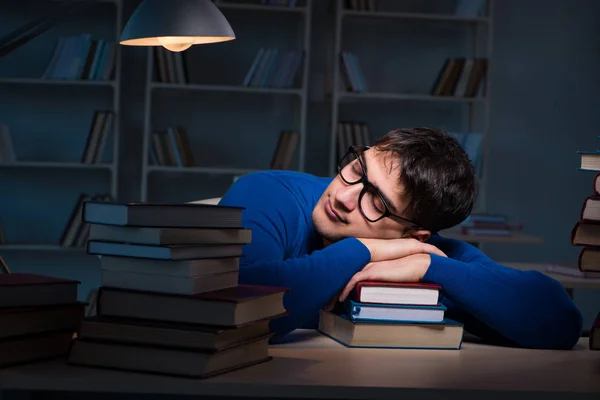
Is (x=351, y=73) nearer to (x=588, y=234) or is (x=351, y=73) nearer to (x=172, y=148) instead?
(x=172, y=148)

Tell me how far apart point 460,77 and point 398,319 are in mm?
3783

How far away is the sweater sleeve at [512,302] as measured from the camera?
4.80 feet

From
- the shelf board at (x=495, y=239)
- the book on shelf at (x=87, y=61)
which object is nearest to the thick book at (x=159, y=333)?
the shelf board at (x=495, y=239)

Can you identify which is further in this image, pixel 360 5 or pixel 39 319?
pixel 360 5

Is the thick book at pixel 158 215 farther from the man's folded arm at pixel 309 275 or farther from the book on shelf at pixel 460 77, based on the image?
the book on shelf at pixel 460 77

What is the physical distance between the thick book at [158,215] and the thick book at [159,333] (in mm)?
129

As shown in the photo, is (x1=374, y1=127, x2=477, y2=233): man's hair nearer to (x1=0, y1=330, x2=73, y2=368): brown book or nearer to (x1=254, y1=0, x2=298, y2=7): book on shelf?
(x1=0, y1=330, x2=73, y2=368): brown book

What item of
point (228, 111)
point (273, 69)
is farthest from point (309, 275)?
point (228, 111)

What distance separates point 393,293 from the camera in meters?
1.39

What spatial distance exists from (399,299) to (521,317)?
0.77ft

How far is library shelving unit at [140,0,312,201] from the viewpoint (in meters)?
5.15

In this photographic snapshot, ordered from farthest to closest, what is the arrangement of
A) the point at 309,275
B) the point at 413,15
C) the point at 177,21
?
the point at 413,15 → the point at 177,21 → the point at 309,275

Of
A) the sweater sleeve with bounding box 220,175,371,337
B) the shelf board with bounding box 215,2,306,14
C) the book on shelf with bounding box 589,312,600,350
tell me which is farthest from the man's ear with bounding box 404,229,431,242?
the shelf board with bounding box 215,2,306,14

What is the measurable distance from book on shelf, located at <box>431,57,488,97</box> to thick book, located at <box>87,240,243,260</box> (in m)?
3.95
